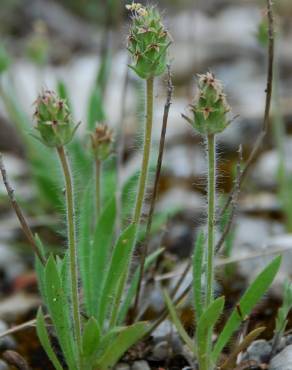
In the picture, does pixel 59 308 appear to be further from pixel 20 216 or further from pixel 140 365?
pixel 140 365

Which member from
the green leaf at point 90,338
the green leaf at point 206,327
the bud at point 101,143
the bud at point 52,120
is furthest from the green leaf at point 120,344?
the bud at point 101,143

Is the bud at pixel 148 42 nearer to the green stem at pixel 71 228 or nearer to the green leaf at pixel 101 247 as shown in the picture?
the green stem at pixel 71 228

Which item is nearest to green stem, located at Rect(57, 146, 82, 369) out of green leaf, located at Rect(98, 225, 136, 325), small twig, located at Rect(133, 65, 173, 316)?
green leaf, located at Rect(98, 225, 136, 325)

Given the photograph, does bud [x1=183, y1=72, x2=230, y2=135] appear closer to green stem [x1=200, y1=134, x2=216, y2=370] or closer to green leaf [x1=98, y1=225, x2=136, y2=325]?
green stem [x1=200, y1=134, x2=216, y2=370]

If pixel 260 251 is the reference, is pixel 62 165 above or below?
above

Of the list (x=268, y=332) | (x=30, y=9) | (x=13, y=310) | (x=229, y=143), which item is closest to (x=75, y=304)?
(x=268, y=332)

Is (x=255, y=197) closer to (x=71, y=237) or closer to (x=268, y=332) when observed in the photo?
(x=268, y=332)
